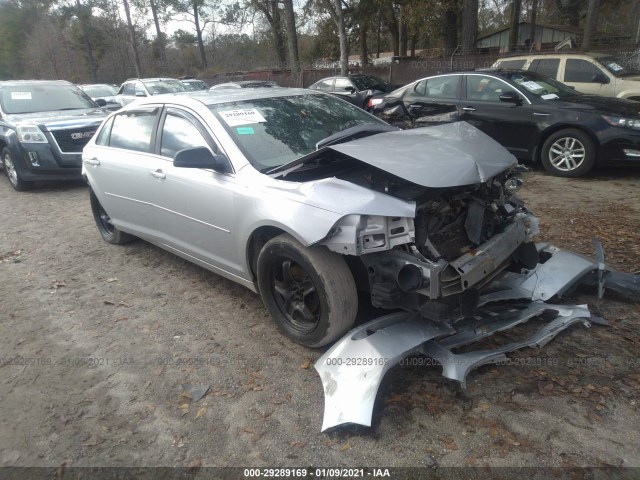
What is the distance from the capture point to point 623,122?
6434 mm

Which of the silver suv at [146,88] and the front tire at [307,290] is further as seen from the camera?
→ the silver suv at [146,88]

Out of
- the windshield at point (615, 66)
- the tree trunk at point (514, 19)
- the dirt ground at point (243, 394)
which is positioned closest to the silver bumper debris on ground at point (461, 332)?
the dirt ground at point (243, 394)

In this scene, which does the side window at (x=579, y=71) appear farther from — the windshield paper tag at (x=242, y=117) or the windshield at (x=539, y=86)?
the windshield paper tag at (x=242, y=117)

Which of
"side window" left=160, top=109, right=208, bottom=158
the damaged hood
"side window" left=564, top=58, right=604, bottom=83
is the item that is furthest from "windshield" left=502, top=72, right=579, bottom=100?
"side window" left=160, top=109, right=208, bottom=158

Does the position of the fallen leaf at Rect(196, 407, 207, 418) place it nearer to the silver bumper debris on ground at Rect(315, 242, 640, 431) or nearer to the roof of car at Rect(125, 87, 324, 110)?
the silver bumper debris on ground at Rect(315, 242, 640, 431)

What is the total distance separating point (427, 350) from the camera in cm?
280

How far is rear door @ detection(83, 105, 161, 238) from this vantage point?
4.28 m

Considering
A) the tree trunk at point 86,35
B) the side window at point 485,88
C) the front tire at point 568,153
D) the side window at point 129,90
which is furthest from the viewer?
the tree trunk at point 86,35

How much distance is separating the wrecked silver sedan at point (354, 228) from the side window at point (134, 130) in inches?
5.0

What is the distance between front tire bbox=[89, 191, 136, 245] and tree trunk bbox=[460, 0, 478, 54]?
1393 cm

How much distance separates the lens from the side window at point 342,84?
1444 centimetres

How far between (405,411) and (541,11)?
48766mm

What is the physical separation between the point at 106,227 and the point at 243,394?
3.63m

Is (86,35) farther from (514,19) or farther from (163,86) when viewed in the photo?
(514,19)
